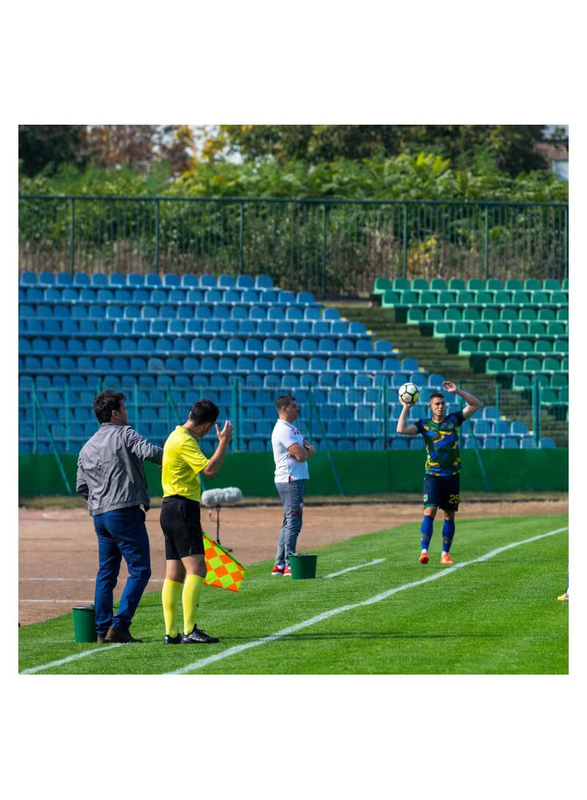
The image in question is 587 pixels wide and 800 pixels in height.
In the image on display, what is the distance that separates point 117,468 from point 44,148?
4939 centimetres

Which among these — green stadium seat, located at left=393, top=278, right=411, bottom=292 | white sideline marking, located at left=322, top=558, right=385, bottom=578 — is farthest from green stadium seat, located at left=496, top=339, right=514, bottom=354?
white sideline marking, located at left=322, top=558, right=385, bottom=578

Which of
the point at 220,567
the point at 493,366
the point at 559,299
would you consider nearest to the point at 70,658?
the point at 220,567

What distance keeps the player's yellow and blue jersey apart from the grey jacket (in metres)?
5.56

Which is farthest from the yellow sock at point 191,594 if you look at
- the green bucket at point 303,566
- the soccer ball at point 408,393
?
the soccer ball at point 408,393

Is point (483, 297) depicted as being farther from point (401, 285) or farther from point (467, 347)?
point (467, 347)

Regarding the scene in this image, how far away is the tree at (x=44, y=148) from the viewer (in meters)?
56.8

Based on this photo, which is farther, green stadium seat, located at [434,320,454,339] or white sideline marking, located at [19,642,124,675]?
green stadium seat, located at [434,320,454,339]

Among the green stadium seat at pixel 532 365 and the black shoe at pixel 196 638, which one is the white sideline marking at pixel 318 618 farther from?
the green stadium seat at pixel 532 365

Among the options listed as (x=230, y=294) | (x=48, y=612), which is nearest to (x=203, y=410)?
(x=48, y=612)

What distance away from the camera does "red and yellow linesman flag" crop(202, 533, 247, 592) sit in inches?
426

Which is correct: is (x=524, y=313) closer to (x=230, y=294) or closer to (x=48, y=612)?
(x=230, y=294)

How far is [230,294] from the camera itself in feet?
118

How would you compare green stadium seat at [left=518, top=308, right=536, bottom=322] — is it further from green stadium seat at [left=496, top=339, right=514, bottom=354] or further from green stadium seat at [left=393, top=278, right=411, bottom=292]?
green stadium seat at [left=393, top=278, right=411, bottom=292]

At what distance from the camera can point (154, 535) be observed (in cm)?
2123
